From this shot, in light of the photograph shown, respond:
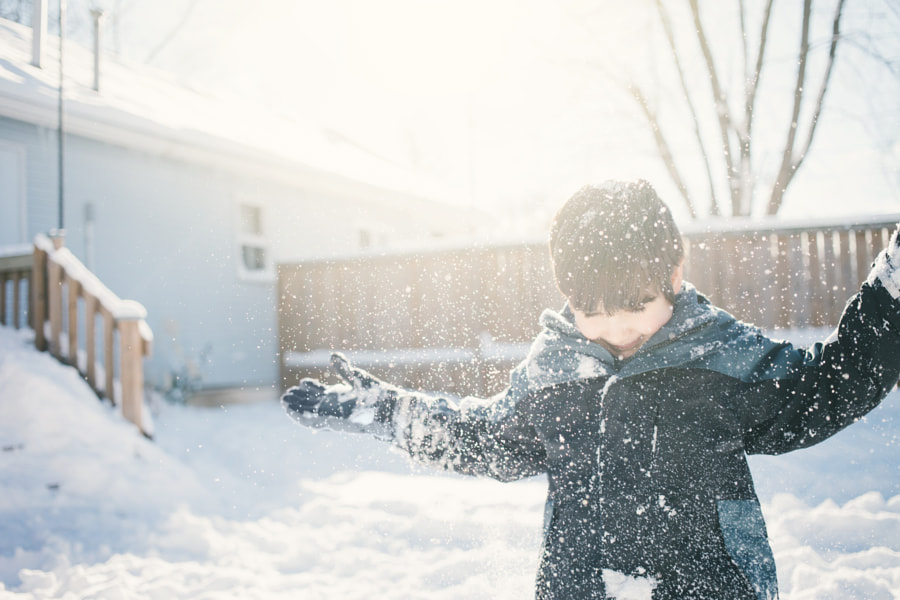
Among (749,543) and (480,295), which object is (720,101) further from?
(749,543)

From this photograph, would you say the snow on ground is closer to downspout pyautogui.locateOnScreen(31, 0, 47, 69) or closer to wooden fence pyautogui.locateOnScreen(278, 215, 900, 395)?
wooden fence pyautogui.locateOnScreen(278, 215, 900, 395)

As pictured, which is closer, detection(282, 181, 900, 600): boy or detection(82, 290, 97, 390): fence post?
detection(282, 181, 900, 600): boy

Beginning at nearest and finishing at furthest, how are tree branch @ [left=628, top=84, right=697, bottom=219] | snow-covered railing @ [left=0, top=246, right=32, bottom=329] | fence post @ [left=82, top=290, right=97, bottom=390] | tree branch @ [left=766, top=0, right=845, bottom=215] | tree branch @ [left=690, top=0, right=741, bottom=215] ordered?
fence post @ [left=82, top=290, right=97, bottom=390] < snow-covered railing @ [left=0, top=246, right=32, bottom=329] < tree branch @ [left=766, top=0, right=845, bottom=215] < tree branch @ [left=690, top=0, right=741, bottom=215] < tree branch @ [left=628, top=84, right=697, bottom=219]

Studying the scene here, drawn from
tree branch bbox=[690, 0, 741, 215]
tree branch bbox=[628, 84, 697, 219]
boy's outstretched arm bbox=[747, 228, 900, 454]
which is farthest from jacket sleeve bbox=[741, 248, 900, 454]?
tree branch bbox=[628, 84, 697, 219]

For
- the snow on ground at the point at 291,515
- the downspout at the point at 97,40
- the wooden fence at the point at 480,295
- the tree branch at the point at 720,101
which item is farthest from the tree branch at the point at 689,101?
the downspout at the point at 97,40

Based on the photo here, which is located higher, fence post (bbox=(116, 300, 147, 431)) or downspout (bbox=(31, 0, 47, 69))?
downspout (bbox=(31, 0, 47, 69))

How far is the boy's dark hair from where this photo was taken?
132 cm

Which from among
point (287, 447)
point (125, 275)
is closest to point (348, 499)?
point (287, 447)

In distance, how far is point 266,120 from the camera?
12.7m

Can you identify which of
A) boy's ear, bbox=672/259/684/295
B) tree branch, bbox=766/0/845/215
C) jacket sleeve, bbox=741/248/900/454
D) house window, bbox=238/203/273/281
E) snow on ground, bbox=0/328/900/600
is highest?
tree branch, bbox=766/0/845/215

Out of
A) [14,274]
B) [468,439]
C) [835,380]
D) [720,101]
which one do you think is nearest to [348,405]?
[468,439]

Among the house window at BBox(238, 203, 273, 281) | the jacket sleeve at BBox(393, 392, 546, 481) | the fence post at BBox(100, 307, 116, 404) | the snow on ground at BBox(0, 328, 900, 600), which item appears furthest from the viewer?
the house window at BBox(238, 203, 273, 281)

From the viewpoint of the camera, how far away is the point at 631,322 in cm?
135

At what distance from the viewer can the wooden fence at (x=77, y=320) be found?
4766 mm
